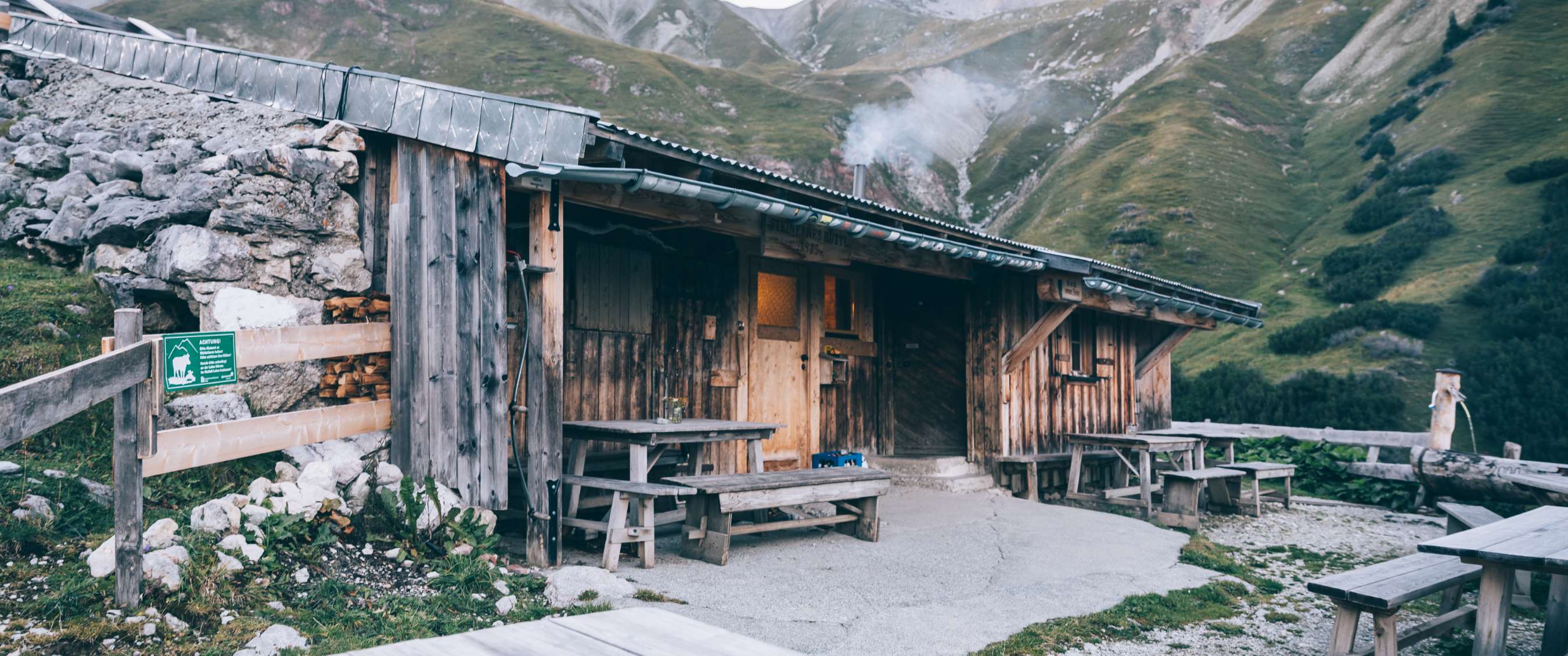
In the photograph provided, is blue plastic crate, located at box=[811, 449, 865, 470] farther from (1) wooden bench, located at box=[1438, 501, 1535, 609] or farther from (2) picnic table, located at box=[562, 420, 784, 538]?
(1) wooden bench, located at box=[1438, 501, 1535, 609]

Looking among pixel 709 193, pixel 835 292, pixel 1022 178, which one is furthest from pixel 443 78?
pixel 709 193

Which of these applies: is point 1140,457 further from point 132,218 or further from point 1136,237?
point 1136,237

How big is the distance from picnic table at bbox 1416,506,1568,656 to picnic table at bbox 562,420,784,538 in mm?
4305

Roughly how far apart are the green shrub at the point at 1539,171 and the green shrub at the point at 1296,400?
43.4ft

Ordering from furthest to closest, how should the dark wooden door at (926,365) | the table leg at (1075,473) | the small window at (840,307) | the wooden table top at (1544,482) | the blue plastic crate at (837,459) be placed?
the dark wooden door at (926,365), the table leg at (1075,473), the small window at (840,307), the blue plastic crate at (837,459), the wooden table top at (1544,482)

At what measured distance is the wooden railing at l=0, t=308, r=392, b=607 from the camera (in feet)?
10.4

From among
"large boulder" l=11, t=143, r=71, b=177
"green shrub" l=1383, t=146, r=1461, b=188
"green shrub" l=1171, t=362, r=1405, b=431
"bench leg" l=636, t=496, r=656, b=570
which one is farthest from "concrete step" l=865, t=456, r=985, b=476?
"green shrub" l=1383, t=146, r=1461, b=188

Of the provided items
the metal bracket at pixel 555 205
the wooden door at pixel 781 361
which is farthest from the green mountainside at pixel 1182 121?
the metal bracket at pixel 555 205

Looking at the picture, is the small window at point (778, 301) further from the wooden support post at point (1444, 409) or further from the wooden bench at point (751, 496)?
the wooden support post at point (1444, 409)

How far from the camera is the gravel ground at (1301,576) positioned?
522cm

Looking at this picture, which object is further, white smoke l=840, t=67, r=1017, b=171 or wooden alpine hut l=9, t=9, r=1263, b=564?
white smoke l=840, t=67, r=1017, b=171

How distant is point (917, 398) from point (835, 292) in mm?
1941

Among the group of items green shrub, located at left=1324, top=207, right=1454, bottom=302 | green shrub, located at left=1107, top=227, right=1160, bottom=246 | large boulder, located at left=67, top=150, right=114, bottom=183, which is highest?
green shrub, located at left=1107, top=227, right=1160, bottom=246

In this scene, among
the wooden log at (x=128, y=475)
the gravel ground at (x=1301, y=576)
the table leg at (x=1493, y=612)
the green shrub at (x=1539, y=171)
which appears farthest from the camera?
the green shrub at (x=1539, y=171)
